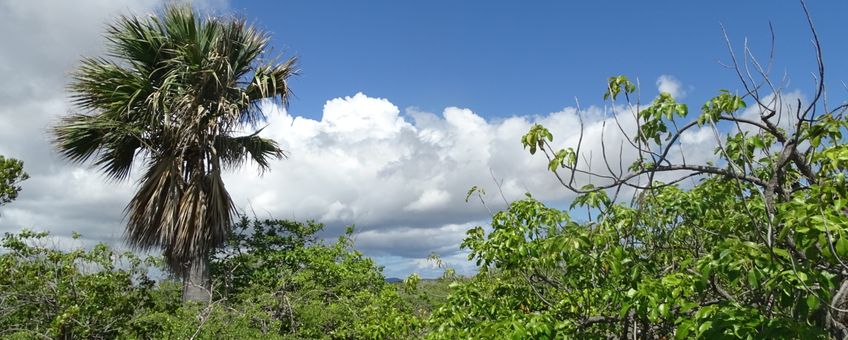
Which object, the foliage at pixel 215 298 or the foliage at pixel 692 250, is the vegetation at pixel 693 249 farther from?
the foliage at pixel 215 298

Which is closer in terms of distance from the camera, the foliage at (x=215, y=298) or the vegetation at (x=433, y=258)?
the vegetation at (x=433, y=258)

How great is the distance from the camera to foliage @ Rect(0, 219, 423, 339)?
7.56 m

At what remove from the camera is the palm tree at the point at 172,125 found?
966 centimetres

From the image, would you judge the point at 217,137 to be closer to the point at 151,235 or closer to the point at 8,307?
the point at 151,235

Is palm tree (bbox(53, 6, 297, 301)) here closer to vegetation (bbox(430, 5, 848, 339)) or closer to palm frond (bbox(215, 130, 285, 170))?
palm frond (bbox(215, 130, 285, 170))

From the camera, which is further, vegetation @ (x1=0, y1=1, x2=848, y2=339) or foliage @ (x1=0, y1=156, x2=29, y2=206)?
foliage @ (x1=0, y1=156, x2=29, y2=206)

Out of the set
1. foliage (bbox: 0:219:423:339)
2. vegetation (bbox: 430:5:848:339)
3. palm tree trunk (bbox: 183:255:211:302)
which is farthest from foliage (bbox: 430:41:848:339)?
palm tree trunk (bbox: 183:255:211:302)

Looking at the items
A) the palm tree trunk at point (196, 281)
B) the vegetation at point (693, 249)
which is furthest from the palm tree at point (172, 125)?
the vegetation at point (693, 249)

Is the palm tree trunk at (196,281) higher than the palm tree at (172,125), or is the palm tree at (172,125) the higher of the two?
the palm tree at (172,125)

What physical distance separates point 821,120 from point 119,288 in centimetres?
861

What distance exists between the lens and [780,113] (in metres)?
3.37

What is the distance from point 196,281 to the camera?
Result: 959 cm

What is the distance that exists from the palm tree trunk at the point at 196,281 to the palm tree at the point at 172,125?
2 cm

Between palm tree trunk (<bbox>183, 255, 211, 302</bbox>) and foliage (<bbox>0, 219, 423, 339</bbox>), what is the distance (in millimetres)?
223
